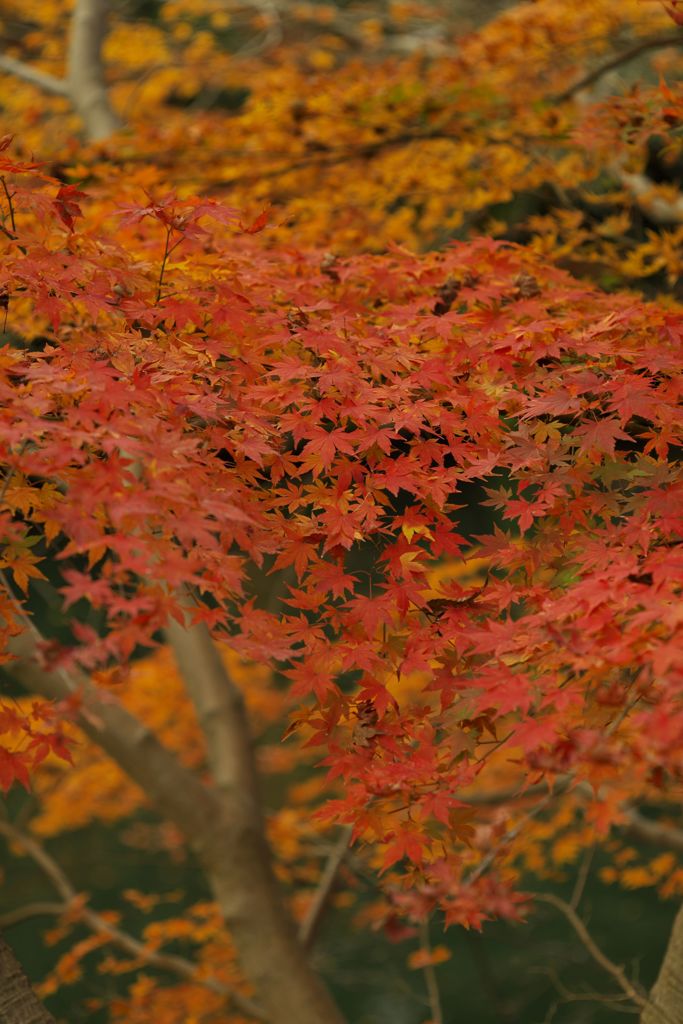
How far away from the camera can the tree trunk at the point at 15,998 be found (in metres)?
2.86

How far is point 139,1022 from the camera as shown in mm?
6270

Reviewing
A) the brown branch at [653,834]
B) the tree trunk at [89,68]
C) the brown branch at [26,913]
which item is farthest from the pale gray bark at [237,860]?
the tree trunk at [89,68]

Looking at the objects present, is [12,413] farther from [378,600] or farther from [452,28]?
[452,28]

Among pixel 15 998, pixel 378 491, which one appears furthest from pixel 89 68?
pixel 15 998

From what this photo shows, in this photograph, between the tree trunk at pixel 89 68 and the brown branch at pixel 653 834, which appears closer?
the brown branch at pixel 653 834

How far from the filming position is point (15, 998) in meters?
2.88

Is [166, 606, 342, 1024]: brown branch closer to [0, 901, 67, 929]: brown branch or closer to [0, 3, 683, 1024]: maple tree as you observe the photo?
[0, 901, 67, 929]: brown branch

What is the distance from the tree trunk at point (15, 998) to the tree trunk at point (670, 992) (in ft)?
6.19

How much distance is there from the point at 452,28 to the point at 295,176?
14.2ft

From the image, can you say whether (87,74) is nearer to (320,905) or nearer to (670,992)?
(320,905)

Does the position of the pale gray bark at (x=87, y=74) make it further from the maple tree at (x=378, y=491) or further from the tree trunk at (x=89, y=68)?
the maple tree at (x=378, y=491)

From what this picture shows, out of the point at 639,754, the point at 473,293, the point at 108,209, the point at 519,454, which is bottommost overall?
the point at 639,754

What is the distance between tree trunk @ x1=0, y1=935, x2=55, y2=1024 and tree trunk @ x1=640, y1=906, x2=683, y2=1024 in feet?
6.19

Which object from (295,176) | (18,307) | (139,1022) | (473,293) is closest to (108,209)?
(18,307)
